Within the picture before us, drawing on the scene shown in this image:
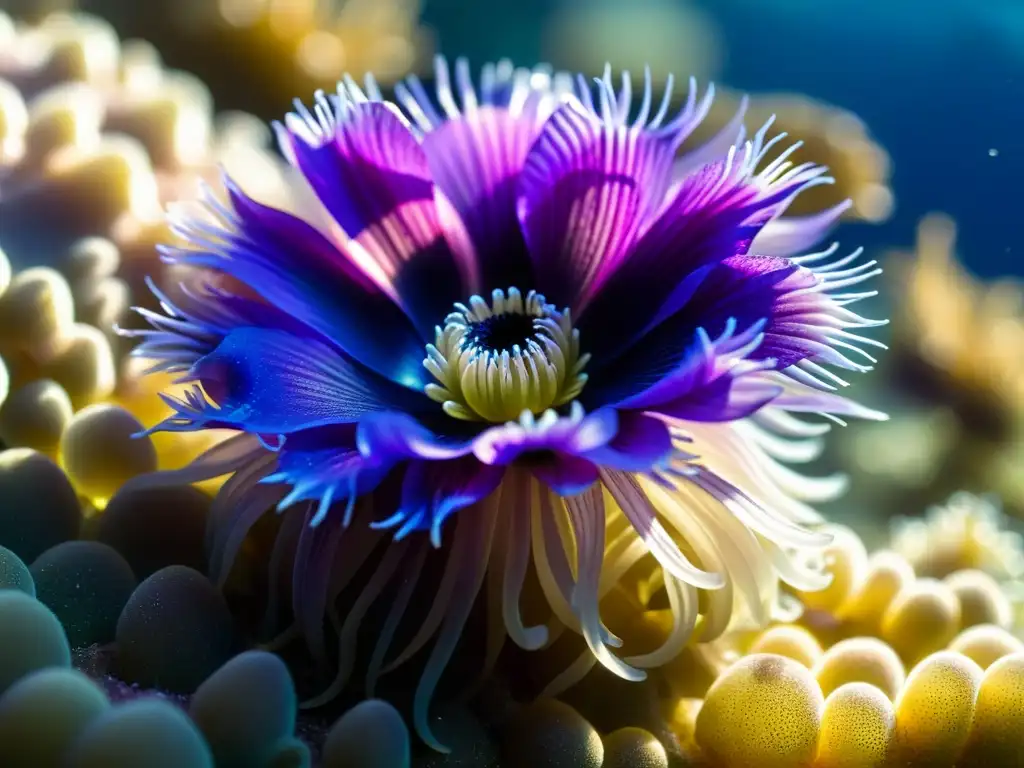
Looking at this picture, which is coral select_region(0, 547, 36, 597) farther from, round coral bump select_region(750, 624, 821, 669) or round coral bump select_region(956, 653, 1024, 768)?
round coral bump select_region(956, 653, 1024, 768)

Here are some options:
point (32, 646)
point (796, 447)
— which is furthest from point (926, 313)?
point (32, 646)

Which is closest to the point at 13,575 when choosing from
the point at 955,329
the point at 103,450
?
the point at 103,450

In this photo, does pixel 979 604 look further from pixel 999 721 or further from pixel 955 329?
pixel 955 329

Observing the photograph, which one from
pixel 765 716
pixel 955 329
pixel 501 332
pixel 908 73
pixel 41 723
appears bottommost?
pixel 41 723

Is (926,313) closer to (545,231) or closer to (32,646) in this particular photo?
(545,231)

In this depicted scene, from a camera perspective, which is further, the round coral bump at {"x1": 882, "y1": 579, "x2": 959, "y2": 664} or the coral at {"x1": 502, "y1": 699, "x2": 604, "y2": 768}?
the round coral bump at {"x1": 882, "y1": 579, "x2": 959, "y2": 664}

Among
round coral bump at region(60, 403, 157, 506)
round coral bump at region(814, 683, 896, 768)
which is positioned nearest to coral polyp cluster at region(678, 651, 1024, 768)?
round coral bump at region(814, 683, 896, 768)
